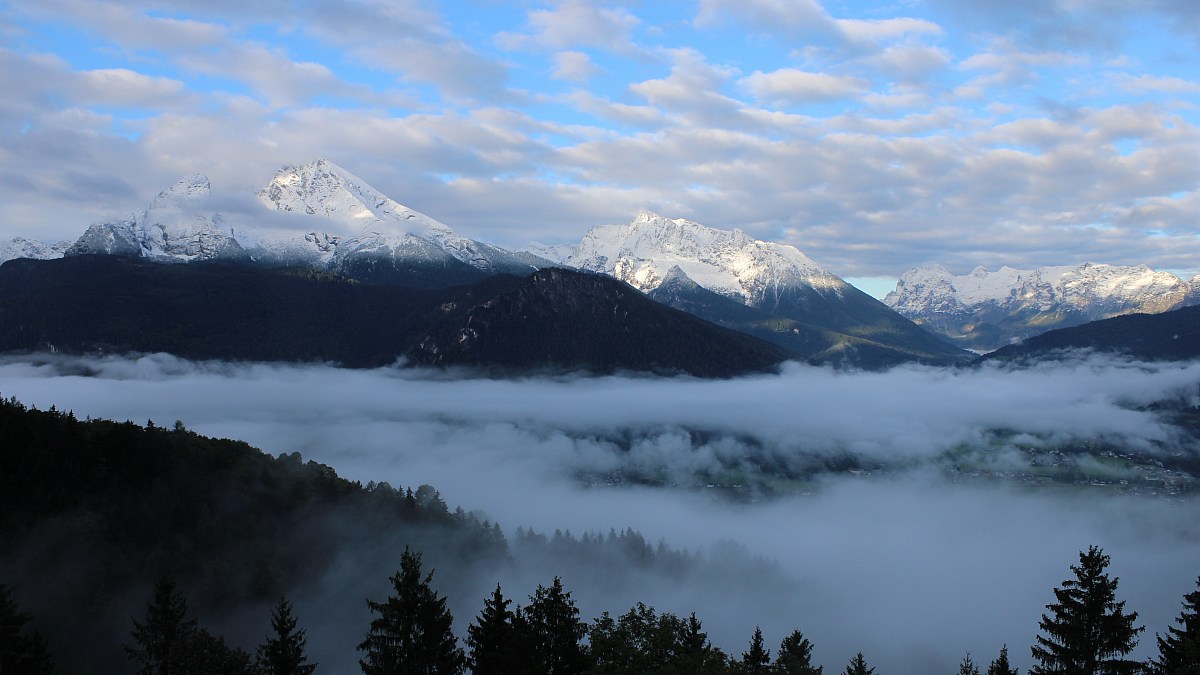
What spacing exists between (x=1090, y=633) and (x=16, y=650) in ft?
210

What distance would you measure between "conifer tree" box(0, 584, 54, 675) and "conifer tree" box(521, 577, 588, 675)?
27697 millimetres

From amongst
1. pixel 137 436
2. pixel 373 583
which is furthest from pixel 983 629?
pixel 137 436

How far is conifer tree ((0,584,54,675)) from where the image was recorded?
43.2 meters

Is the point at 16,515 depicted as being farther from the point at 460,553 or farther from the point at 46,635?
the point at 460,553

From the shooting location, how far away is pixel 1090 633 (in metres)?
48.1

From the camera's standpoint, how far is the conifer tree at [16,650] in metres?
43.2

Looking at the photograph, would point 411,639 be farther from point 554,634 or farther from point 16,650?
point 16,650

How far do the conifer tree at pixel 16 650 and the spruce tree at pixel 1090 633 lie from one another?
196 ft

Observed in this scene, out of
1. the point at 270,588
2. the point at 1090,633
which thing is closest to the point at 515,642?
the point at 1090,633

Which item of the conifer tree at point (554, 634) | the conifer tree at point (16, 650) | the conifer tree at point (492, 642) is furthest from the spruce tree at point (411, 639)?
the conifer tree at point (16, 650)

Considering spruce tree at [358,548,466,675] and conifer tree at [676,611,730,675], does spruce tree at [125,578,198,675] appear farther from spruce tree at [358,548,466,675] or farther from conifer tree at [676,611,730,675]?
conifer tree at [676,611,730,675]

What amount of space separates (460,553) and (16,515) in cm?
7974

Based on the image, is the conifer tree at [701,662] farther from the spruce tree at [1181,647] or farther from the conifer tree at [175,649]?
the spruce tree at [1181,647]

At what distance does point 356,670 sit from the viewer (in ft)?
362
